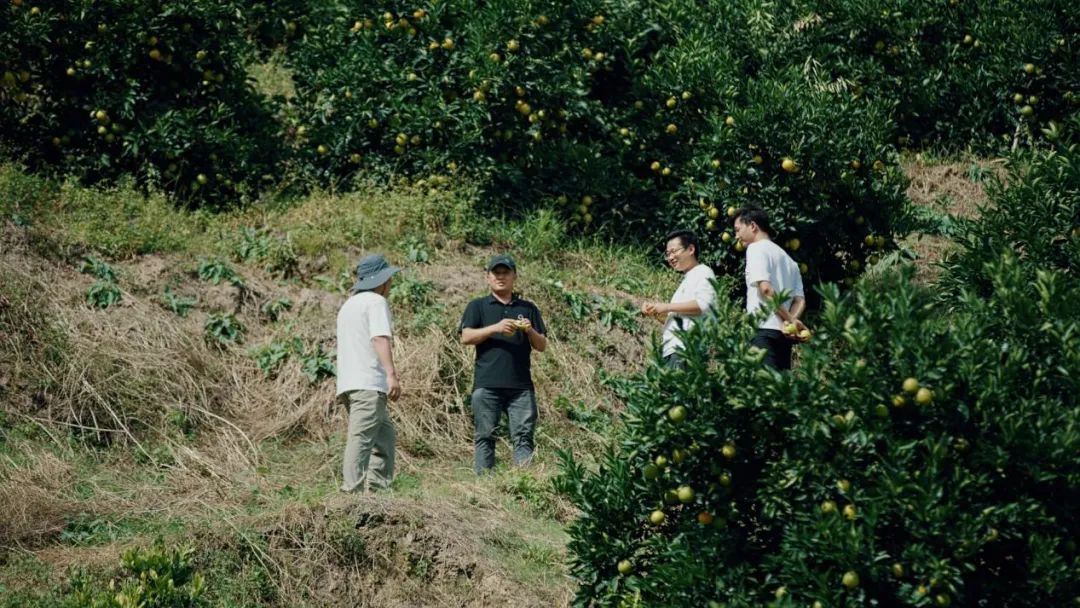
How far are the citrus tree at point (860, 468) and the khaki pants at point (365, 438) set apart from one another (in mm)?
1733

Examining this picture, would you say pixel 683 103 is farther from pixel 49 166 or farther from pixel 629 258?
pixel 49 166

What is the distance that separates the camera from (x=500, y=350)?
802 centimetres

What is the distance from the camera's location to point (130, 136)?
10.9 m

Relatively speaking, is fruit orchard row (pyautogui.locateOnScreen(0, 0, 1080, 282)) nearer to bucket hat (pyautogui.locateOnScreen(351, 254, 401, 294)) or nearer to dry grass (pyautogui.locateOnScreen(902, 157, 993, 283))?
dry grass (pyautogui.locateOnScreen(902, 157, 993, 283))

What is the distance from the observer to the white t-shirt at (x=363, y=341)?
23.4 ft

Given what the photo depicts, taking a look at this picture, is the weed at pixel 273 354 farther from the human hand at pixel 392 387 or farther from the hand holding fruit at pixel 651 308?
the hand holding fruit at pixel 651 308

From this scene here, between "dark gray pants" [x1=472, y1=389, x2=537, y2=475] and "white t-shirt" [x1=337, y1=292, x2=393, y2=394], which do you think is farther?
"dark gray pants" [x1=472, y1=389, x2=537, y2=475]

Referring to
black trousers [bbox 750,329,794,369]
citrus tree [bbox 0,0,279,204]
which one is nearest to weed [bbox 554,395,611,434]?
black trousers [bbox 750,329,794,369]

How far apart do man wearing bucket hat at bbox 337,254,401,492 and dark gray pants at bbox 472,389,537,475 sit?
0.80 metres

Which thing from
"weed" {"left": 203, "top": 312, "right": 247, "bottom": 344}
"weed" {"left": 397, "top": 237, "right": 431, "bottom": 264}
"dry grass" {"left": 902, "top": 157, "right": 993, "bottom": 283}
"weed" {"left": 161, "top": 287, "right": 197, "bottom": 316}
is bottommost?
"weed" {"left": 203, "top": 312, "right": 247, "bottom": 344}

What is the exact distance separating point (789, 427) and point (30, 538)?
4.00 metres

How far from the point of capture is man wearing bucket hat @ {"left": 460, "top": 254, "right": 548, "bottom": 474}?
7973 millimetres

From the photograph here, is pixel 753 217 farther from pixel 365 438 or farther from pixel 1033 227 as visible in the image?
pixel 365 438

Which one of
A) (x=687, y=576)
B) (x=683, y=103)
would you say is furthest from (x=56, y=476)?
(x=683, y=103)
